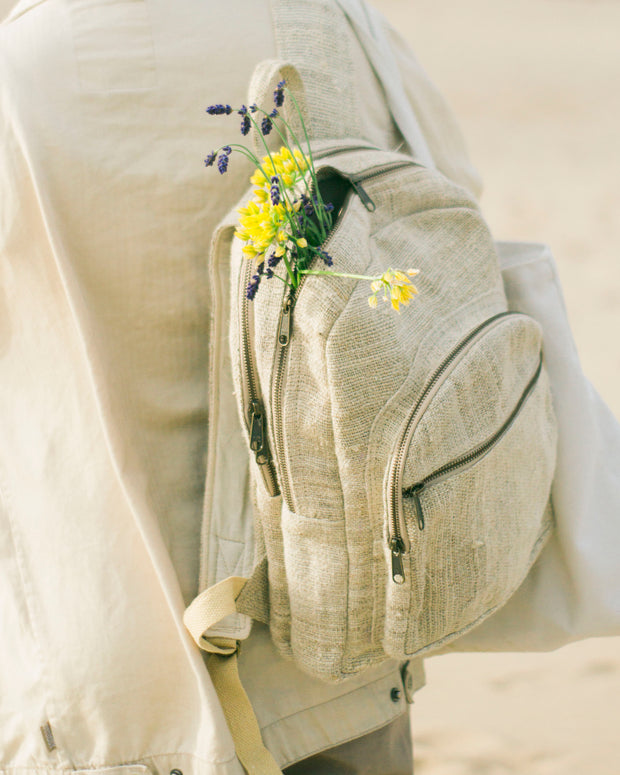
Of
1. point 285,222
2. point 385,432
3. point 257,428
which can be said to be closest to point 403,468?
point 385,432

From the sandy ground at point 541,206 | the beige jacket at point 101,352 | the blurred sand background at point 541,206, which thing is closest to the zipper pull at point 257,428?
the beige jacket at point 101,352

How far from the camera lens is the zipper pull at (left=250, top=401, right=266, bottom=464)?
0.97m

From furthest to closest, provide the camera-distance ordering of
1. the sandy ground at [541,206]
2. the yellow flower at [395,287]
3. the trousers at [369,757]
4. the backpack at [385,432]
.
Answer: the sandy ground at [541,206], the trousers at [369,757], the backpack at [385,432], the yellow flower at [395,287]

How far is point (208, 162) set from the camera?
0.91 metres

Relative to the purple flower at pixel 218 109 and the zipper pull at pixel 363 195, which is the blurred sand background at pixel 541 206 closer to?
the purple flower at pixel 218 109

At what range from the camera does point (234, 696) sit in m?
1.04

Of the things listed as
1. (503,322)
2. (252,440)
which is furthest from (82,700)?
(503,322)

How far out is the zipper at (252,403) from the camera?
956 mm

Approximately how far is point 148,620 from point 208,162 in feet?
1.77

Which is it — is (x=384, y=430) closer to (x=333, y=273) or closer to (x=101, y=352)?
(x=333, y=273)

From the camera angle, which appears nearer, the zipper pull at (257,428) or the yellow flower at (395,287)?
the yellow flower at (395,287)

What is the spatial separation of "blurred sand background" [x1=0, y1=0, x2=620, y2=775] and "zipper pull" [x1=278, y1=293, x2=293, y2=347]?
0.68 metres

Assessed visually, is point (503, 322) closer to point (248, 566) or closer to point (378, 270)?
point (378, 270)

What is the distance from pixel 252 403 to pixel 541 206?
601cm
